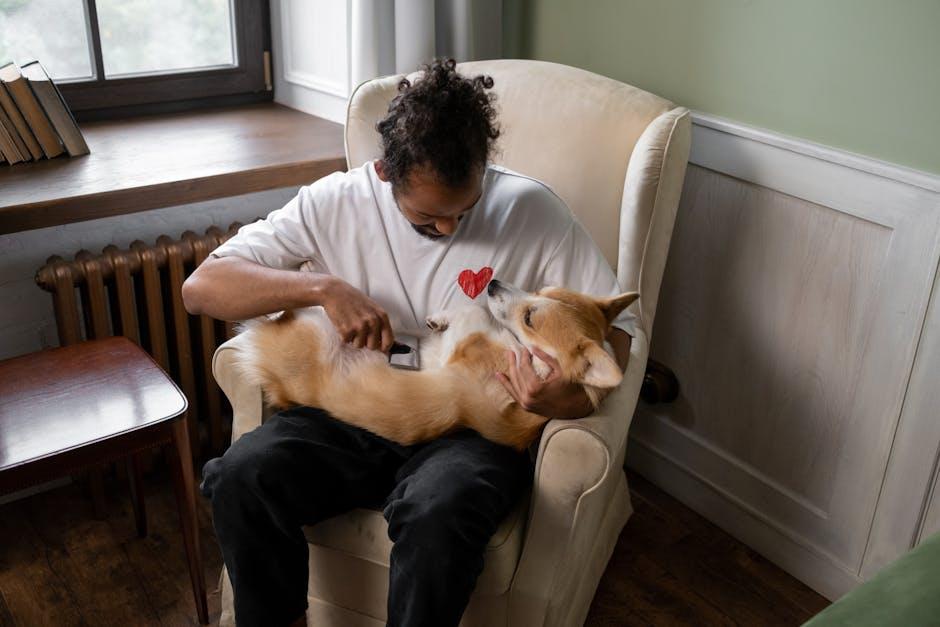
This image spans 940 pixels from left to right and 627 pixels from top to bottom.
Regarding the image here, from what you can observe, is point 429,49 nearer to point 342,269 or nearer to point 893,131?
point 342,269

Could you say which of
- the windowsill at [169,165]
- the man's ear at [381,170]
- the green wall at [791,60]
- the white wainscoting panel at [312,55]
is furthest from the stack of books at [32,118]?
the green wall at [791,60]

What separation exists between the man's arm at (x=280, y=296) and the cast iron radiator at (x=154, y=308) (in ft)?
1.74

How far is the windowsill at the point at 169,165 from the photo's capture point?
1926 millimetres

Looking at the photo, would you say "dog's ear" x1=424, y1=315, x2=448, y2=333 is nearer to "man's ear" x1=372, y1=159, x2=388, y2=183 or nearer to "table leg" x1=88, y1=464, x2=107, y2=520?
"man's ear" x1=372, y1=159, x2=388, y2=183

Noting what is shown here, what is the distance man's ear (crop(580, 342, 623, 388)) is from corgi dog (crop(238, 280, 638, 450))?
11 millimetres

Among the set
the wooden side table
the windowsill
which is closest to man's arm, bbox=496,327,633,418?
the wooden side table

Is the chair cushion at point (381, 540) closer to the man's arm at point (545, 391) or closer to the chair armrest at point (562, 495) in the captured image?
the chair armrest at point (562, 495)

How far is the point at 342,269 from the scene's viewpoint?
169 centimetres

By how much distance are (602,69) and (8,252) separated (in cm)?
155

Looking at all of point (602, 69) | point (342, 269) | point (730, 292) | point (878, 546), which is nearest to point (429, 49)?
point (602, 69)

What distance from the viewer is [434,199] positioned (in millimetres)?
1462

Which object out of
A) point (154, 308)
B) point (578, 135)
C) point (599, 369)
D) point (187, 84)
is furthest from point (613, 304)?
point (187, 84)

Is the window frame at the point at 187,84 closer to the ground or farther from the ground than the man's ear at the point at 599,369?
farther from the ground

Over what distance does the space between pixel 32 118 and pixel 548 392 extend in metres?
1.48
